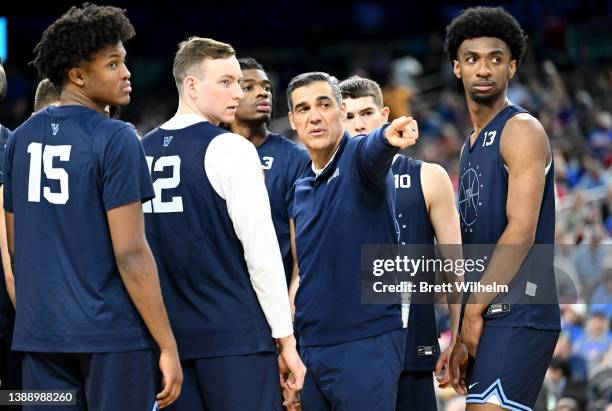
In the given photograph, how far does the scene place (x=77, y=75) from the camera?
4.15m

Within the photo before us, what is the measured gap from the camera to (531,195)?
471 cm

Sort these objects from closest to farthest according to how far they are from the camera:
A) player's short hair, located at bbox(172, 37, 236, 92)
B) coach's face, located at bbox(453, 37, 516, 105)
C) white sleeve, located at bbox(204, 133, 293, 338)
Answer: white sleeve, located at bbox(204, 133, 293, 338)
player's short hair, located at bbox(172, 37, 236, 92)
coach's face, located at bbox(453, 37, 516, 105)

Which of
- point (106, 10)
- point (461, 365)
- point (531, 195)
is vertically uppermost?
point (106, 10)

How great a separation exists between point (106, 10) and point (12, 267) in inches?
50.4

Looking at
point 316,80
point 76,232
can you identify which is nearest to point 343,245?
point 316,80

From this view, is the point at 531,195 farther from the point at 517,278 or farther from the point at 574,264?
the point at 574,264

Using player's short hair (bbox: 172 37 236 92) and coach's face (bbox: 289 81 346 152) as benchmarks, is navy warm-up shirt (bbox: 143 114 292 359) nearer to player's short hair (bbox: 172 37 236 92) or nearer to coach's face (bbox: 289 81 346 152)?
player's short hair (bbox: 172 37 236 92)

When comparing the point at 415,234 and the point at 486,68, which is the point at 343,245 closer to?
the point at 415,234

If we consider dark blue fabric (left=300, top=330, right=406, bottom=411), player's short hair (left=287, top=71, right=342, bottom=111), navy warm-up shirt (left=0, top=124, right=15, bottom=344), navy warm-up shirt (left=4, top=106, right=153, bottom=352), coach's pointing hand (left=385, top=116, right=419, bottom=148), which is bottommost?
dark blue fabric (left=300, top=330, right=406, bottom=411)

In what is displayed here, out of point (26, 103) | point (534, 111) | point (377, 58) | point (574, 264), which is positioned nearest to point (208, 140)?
point (574, 264)

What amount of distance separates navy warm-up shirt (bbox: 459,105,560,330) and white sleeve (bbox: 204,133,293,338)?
3.55 feet

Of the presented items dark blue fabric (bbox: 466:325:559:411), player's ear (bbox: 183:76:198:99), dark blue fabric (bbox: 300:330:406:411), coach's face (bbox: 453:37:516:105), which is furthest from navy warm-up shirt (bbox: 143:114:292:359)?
coach's face (bbox: 453:37:516:105)

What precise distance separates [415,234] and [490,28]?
123 cm

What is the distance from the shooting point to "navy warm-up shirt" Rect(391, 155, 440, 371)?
555 centimetres
